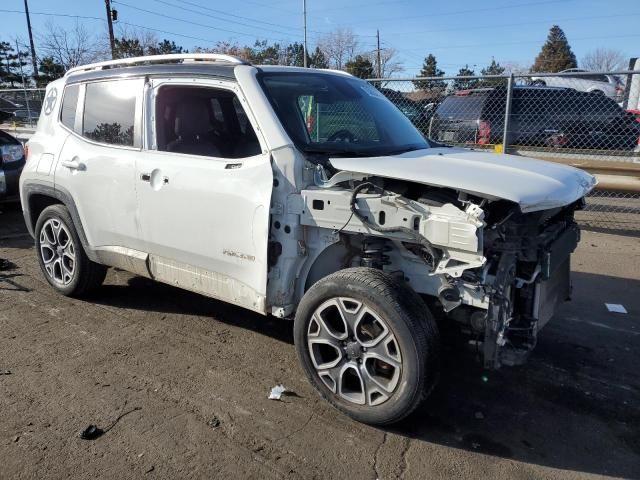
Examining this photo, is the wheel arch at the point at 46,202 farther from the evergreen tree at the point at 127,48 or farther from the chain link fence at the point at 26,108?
the evergreen tree at the point at 127,48

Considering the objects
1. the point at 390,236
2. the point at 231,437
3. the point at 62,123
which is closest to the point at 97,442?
the point at 231,437

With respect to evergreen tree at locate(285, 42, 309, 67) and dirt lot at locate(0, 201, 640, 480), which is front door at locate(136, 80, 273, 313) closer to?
A: dirt lot at locate(0, 201, 640, 480)

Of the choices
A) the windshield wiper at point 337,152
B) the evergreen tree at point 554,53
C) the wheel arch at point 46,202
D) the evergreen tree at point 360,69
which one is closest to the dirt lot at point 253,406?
the wheel arch at point 46,202

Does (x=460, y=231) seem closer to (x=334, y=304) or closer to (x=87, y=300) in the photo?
(x=334, y=304)

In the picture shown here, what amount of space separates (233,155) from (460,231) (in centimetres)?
181

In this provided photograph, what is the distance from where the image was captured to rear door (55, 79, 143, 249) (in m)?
4.12

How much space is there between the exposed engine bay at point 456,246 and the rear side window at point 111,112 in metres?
1.82

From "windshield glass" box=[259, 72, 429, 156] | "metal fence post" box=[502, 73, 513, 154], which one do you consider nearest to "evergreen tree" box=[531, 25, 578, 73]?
"metal fence post" box=[502, 73, 513, 154]

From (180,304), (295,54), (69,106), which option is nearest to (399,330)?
(180,304)

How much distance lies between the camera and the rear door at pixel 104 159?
412cm

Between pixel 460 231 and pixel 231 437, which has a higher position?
pixel 460 231

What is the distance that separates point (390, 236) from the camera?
9.71ft

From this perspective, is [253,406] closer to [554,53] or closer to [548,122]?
[548,122]

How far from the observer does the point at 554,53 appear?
218 feet
